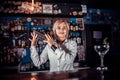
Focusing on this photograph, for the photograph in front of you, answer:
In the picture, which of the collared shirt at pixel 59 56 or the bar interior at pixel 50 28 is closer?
the bar interior at pixel 50 28

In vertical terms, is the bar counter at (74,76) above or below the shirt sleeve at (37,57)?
above

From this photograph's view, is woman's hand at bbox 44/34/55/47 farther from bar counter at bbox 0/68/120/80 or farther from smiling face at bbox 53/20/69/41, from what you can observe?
bar counter at bbox 0/68/120/80

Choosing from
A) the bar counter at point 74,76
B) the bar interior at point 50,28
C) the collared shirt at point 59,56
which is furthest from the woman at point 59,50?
the bar counter at point 74,76

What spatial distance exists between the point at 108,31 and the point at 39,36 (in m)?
2.19

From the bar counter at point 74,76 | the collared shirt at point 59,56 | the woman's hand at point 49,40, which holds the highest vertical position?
the woman's hand at point 49,40

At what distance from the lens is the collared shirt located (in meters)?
4.89

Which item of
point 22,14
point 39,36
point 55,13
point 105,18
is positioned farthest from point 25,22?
point 105,18

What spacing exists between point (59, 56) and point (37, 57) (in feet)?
2.02

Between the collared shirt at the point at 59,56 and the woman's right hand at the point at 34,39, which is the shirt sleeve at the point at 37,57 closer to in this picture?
the collared shirt at the point at 59,56

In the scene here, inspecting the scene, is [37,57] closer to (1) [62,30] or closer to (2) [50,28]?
(2) [50,28]

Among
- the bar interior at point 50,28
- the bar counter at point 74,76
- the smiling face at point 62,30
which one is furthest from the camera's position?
the smiling face at point 62,30

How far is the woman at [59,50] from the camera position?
498 cm

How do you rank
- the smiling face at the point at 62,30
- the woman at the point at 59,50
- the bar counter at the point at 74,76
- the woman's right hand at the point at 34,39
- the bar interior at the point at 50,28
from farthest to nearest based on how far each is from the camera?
the smiling face at the point at 62,30 < the woman at the point at 59,50 < the woman's right hand at the point at 34,39 < the bar interior at the point at 50,28 < the bar counter at the point at 74,76

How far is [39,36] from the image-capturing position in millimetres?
4926
